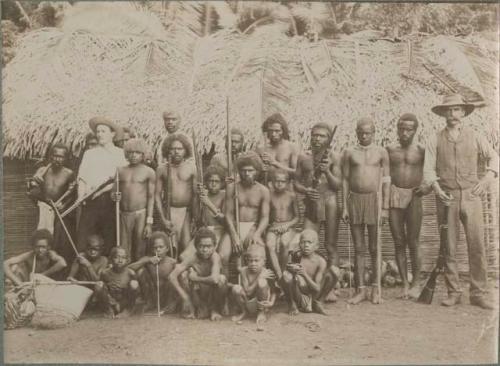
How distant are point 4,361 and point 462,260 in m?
3.16

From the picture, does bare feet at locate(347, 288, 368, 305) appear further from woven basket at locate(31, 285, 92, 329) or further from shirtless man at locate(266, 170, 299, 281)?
woven basket at locate(31, 285, 92, 329)

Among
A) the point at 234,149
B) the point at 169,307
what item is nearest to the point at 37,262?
the point at 169,307

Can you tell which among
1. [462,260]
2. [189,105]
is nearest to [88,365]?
[189,105]

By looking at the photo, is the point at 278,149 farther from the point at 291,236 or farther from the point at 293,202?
the point at 291,236

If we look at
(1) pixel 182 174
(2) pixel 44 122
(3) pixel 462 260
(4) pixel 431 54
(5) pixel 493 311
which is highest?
(4) pixel 431 54

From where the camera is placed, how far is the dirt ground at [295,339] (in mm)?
4188

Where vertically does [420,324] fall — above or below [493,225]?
below

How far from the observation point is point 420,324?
4230mm

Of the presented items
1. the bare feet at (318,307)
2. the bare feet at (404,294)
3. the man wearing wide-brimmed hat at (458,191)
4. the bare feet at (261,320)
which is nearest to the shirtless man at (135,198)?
the bare feet at (261,320)

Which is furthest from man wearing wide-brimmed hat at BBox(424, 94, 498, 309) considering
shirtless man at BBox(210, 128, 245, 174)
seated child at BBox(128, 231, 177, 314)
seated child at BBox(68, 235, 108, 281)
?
seated child at BBox(68, 235, 108, 281)

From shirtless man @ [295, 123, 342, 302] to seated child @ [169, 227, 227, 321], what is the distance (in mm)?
666

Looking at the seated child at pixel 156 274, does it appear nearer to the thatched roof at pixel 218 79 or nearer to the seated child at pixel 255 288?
the seated child at pixel 255 288

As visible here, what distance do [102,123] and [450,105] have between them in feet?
7.73

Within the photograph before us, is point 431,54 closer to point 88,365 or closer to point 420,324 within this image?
point 420,324
